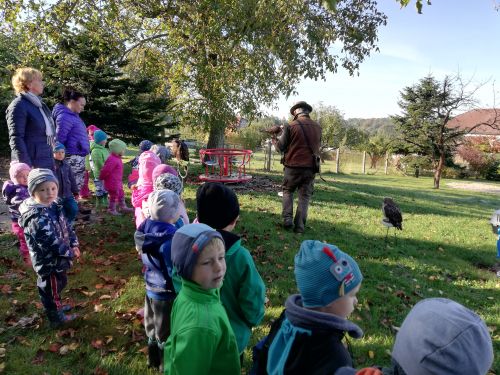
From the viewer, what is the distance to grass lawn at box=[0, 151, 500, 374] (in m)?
3.34

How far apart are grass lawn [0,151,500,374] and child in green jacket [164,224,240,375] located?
5.03ft

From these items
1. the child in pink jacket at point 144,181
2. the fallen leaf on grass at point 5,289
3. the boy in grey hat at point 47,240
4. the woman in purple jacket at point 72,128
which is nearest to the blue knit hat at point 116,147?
the woman in purple jacket at point 72,128

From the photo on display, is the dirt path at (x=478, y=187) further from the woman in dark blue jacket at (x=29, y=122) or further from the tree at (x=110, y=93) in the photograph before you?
the woman in dark blue jacket at (x=29, y=122)

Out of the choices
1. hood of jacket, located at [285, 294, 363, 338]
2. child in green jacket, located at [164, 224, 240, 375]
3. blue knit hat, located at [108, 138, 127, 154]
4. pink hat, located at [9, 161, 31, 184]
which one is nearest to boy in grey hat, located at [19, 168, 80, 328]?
pink hat, located at [9, 161, 31, 184]

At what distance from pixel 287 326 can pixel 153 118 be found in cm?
1637

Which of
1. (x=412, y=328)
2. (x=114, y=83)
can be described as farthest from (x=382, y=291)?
(x=114, y=83)

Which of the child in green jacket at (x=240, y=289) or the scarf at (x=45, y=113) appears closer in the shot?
the child in green jacket at (x=240, y=289)

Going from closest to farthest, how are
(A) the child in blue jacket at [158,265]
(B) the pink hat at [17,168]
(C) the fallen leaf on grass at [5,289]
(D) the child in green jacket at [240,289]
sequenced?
(D) the child in green jacket at [240,289]
(A) the child in blue jacket at [158,265]
(C) the fallen leaf on grass at [5,289]
(B) the pink hat at [17,168]

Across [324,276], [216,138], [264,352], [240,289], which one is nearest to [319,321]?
[324,276]

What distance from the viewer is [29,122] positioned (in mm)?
4793

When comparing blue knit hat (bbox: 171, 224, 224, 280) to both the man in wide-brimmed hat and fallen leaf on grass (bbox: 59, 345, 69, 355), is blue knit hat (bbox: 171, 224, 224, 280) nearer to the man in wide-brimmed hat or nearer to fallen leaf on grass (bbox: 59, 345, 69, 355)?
fallen leaf on grass (bbox: 59, 345, 69, 355)

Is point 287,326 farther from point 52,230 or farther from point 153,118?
point 153,118

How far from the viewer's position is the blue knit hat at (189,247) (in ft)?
6.32

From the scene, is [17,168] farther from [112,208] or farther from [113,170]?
[112,208]
